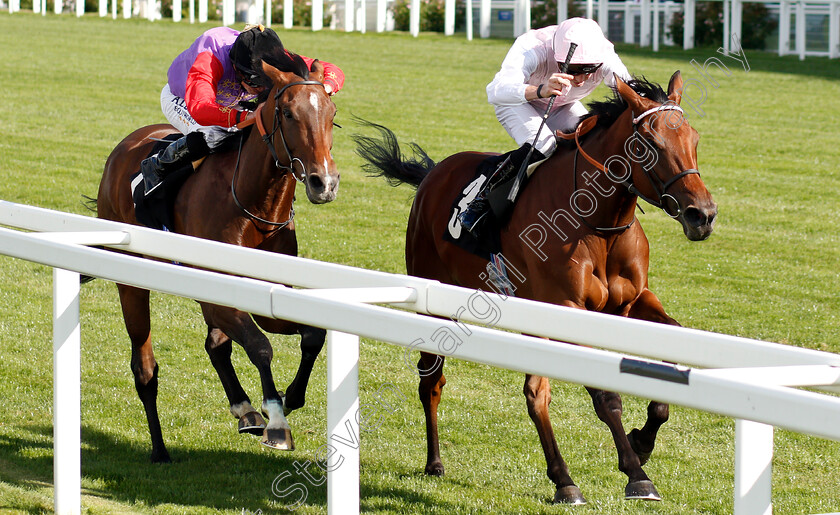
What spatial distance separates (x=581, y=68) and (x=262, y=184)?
1.43 m

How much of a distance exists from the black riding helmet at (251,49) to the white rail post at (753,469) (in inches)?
117

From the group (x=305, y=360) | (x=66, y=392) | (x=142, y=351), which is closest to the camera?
(x=66, y=392)

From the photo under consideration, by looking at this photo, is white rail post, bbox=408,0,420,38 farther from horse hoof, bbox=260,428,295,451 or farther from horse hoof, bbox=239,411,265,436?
horse hoof, bbox=260,428,295,451

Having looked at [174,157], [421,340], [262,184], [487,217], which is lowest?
[421,340]

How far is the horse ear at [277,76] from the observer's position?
4465mm

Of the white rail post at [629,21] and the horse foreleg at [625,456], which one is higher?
the white rail post at [629,21]

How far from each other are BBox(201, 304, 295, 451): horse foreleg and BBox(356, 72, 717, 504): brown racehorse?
93cm

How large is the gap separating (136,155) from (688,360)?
3628mm

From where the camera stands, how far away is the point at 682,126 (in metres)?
4.15

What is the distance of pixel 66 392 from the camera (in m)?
3.46

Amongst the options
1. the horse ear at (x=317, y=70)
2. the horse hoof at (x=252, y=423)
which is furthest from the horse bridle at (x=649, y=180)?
the horse hoof at (x=252, y=423)

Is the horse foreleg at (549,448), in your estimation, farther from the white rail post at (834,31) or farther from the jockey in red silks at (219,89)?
the white rail post at (834,31)

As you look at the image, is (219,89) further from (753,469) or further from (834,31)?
(834,31)

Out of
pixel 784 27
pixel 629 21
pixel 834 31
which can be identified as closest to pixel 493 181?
pixel 834 31
